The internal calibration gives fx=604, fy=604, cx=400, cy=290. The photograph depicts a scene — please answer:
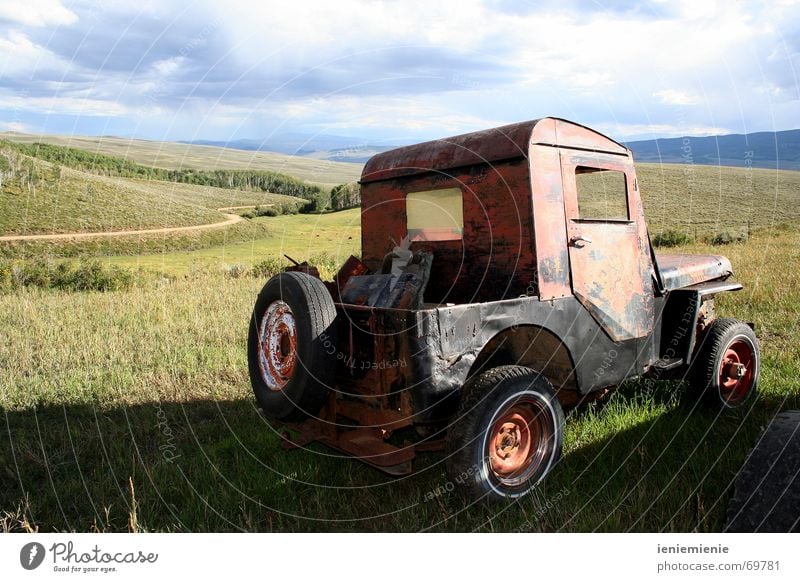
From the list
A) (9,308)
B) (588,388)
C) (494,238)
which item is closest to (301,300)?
(494,238)

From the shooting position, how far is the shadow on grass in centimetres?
373

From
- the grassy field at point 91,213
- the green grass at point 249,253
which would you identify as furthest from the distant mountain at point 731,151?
the grassy field at point 91,213

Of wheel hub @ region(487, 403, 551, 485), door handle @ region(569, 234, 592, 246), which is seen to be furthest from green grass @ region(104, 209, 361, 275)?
wheel hub @ region(487, 403, 551, 485)

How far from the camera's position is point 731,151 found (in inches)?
2840

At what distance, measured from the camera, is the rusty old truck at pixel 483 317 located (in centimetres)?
366

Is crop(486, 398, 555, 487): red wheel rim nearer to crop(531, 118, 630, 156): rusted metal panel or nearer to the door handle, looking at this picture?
the door handle

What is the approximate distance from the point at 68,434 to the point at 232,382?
5.37ft

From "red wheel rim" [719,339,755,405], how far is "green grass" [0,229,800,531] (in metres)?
0.21

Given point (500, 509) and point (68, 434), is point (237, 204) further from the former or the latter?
point (500, 509)

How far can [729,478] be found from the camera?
13.6 ft

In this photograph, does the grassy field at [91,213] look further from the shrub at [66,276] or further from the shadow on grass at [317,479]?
the shadow on grass at [317,479]

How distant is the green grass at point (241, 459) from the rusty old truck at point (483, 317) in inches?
11.9

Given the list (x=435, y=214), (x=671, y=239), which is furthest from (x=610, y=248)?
(x=671, y=239)

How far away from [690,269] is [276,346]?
13.0 ft
